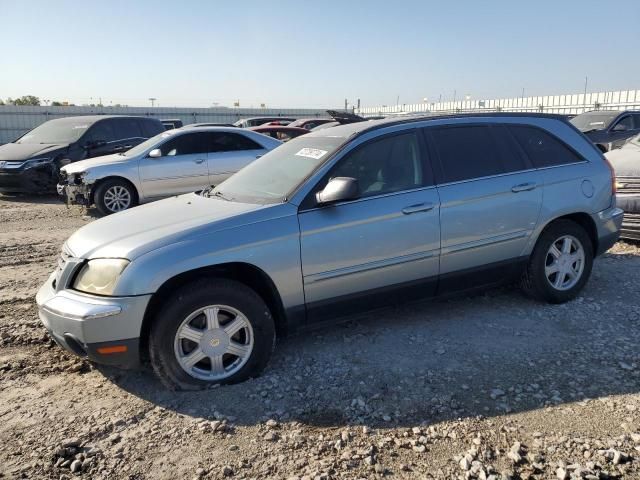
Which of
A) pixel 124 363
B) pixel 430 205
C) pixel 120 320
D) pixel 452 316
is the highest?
pixel 430 205

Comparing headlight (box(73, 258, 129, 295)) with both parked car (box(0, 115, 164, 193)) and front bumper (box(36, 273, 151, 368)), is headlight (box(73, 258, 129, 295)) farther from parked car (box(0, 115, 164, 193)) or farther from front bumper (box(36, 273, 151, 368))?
parked car (box(0, 115, 164, 193))

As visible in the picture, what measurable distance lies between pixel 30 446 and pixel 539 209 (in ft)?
13.3


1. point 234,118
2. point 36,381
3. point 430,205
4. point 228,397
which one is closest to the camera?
point 228,397

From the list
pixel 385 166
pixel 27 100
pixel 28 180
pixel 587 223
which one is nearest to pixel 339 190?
pixel 385 166

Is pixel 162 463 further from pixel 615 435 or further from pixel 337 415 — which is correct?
pixel 615 435

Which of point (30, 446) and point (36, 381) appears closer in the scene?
point (30, 446)

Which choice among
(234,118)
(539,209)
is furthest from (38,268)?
(234,118)

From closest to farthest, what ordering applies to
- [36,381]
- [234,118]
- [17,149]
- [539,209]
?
[36,381], [539,209], [17,149], [234,118]

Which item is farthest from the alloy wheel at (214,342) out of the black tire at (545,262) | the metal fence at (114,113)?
Answer: the metal fence at (114,113)

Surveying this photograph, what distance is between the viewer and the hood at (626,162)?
675 centimetres

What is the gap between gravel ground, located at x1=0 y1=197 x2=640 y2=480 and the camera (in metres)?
2.74

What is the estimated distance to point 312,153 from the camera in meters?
4.17

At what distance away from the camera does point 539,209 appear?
452 cm

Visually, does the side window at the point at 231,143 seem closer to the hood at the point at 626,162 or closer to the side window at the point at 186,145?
the side window at the point at 186,145
